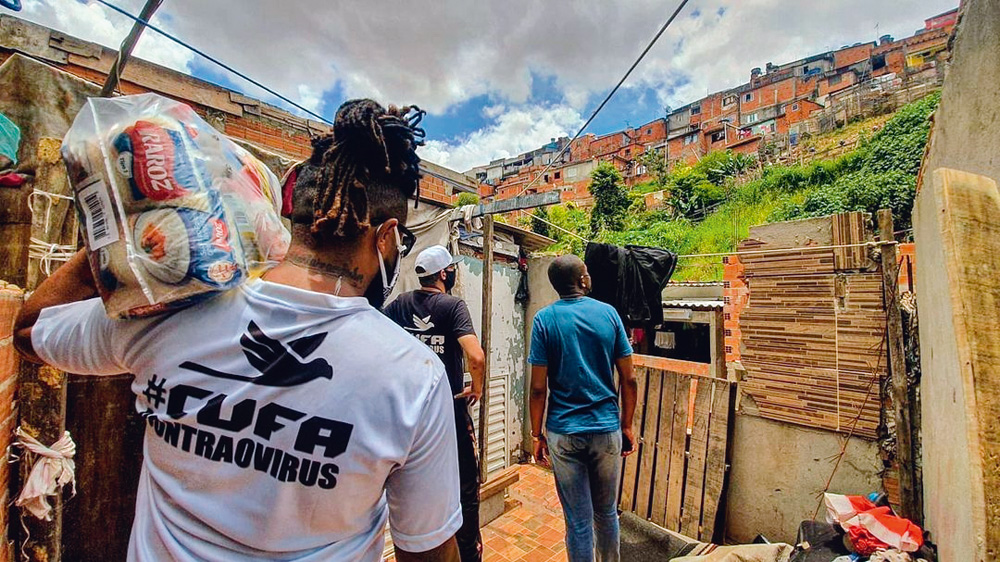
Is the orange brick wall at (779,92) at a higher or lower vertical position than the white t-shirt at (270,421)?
higher

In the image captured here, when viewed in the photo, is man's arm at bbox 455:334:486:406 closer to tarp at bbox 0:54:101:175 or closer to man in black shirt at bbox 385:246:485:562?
man in black shirt at bbox 385:246:485:562

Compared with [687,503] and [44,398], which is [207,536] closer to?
[44,398]

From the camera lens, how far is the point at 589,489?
257 centimetres

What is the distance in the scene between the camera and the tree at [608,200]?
20.3 metres

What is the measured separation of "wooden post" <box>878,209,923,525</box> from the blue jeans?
6.03 ft

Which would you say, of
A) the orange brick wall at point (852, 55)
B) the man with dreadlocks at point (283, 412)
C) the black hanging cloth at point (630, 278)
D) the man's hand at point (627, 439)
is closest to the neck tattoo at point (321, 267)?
the man with dreadlocks at point (283, 412)

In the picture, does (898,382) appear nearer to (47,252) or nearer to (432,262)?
(432,262)

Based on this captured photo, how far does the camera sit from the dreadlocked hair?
90 cm

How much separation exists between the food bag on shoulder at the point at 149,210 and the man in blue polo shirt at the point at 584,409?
205 centimetres

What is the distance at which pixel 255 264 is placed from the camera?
886 millimetres

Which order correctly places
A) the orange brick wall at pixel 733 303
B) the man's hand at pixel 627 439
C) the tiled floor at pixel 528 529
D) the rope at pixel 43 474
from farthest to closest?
1. the orange brick wall at pixel 733 303
2. the tiled floor at pixel 528 529
3. the man's hand at pixel 627 439
4. the rope at pixel 43 474

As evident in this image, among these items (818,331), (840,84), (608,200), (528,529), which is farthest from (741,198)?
(840,84)

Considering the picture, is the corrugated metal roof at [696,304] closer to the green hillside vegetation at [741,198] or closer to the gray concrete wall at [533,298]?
the green hillside vegetation at [741,198]

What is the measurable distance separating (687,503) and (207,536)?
11.9ft
